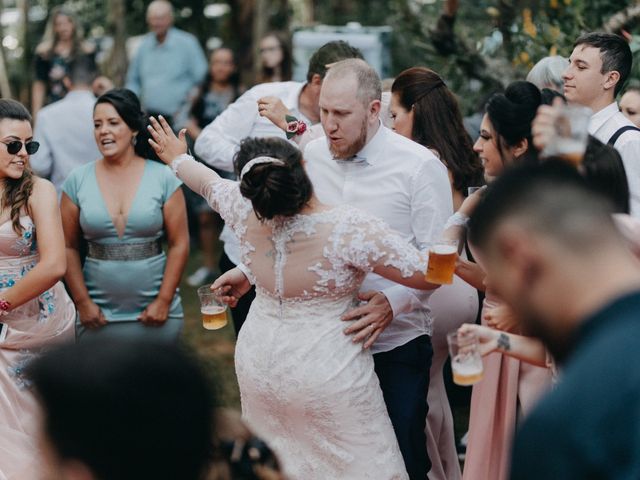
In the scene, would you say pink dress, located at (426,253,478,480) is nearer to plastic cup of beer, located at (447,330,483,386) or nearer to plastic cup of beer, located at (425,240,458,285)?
plastic cup of beer, located at (425,240,458,285)

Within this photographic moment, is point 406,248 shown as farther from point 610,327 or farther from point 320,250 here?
point 610,327

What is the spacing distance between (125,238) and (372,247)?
1791 millimetres

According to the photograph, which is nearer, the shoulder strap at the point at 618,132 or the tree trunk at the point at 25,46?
the shoulder strap at the point at 618,132

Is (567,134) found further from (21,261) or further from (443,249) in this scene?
(21,261)

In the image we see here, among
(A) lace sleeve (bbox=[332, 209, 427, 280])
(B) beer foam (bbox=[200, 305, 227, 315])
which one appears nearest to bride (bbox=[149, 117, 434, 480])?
(A) lace sleeve (bbox=[332, 209, 427, 280])

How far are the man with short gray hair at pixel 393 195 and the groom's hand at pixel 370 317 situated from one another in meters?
0.05

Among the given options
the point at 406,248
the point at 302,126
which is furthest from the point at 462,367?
the point at 302,126

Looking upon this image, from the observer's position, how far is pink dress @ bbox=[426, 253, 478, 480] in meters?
3.99

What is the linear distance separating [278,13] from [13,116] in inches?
325

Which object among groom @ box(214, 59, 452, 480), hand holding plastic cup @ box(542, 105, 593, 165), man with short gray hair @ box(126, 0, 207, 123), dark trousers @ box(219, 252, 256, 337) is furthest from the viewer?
man with short gray hair @ box(126, 0, 207, 123)

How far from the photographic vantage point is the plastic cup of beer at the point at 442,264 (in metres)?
3.05

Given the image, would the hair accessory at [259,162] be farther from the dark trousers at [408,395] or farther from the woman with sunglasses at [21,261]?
the woman with sunglasses at [21,261]

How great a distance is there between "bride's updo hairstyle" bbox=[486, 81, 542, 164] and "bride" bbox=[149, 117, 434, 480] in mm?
574

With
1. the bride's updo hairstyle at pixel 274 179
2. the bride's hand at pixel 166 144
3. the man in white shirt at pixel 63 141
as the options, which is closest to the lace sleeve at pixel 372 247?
the bride's updo hairstyle at pixel 274 179
